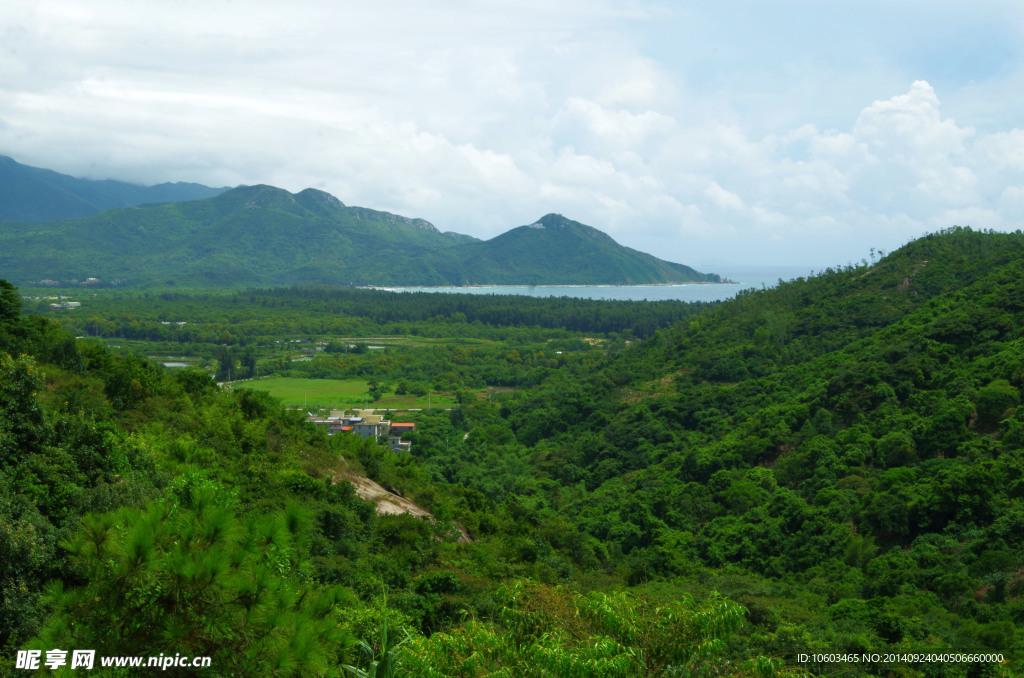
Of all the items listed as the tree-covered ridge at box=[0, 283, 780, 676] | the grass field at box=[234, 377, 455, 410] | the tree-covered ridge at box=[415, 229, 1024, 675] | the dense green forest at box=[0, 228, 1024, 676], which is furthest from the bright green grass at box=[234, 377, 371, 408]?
the tree-covered ridge at box=[0, 283, 780, 676]

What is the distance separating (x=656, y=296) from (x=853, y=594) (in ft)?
495

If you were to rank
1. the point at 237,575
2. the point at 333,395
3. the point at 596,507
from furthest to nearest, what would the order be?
1. the point at 333,395
2. the point at 596,507
3. the point at 237,575

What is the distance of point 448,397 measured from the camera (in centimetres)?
6359

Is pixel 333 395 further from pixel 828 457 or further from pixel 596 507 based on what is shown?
pixel 828 457

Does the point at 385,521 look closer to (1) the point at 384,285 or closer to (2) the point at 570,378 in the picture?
(2) the point at 570,378

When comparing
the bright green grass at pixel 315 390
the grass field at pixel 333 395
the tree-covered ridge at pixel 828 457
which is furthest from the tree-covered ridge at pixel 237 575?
the bright green grass at pixel 315 390

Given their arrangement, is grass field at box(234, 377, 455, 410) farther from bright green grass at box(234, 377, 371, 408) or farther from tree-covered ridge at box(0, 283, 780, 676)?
tree-covered ridge at box(0, 283, 780, 676)

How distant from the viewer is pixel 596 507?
3225cm

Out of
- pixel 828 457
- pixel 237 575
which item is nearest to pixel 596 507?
pixel 828 457

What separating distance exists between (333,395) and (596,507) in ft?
115

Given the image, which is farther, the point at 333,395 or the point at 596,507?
the point at 333,395

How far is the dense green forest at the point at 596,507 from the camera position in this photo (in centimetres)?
588

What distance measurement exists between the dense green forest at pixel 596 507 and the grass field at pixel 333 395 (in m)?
4.07

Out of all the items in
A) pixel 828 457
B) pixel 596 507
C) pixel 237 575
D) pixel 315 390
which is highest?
pixel 237 575
